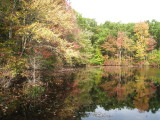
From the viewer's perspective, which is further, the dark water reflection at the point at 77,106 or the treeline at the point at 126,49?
the treeline at the point at 126,49

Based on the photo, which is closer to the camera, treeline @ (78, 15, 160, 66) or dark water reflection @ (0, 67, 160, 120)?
dark water reflection @ (0, 67, 160, 120)

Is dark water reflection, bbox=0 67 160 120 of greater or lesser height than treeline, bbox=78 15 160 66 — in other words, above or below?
below

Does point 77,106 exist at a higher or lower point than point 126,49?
lower

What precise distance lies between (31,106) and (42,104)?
53 cm

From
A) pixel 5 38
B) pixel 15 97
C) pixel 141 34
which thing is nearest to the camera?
pixel 15 97

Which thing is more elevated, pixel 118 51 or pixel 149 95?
pixel 118 51

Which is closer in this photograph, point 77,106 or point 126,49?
point 77,106

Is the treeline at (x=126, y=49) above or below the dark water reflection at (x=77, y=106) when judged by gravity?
above

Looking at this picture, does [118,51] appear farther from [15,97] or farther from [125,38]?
[15,97]

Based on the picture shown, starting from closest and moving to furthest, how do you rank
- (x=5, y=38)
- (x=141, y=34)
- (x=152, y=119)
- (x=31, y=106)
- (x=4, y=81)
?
(x=152, y=119) → (x=31, y=106) → (x=4, y=81) → (x=5, y=38) → (x=141, y=34)

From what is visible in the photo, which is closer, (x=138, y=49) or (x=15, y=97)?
(x=15, y=97)

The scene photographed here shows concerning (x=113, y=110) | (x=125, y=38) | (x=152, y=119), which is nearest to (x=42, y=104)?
(x=113, y=110)

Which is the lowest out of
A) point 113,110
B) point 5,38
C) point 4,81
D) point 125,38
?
point 113,110

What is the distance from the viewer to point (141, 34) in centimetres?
4441
